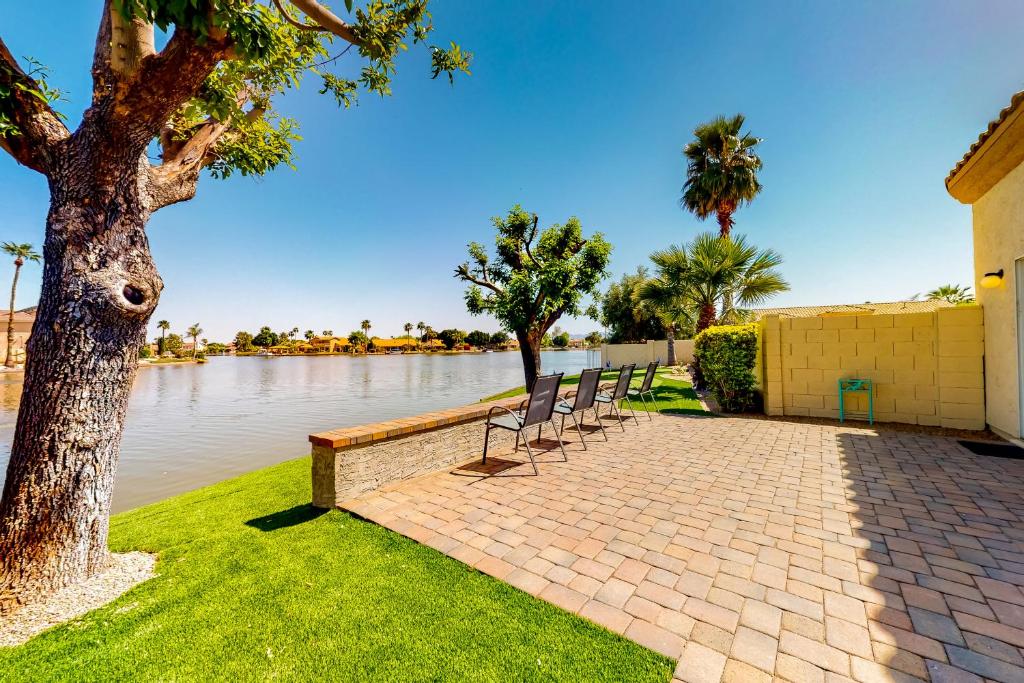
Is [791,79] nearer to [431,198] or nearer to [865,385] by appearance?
[865,385]

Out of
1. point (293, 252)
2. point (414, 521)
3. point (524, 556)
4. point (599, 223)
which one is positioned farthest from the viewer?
point (293, 252)

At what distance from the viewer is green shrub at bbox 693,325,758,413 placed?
8.22 metres

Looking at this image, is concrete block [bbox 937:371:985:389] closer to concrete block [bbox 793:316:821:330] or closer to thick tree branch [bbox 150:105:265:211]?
concrete block [bbox 793:316:821:330]

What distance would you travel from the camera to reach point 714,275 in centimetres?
1278

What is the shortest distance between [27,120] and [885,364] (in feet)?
35.9

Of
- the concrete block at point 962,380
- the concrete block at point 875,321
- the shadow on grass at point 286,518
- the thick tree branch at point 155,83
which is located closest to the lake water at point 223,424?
the shadow on grass at point 286,518

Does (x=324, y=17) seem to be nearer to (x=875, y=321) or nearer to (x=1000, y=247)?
(x=1000, y=247)

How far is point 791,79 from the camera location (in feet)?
29.1

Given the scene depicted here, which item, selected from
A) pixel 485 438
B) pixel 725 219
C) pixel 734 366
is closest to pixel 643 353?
pixel 725 219

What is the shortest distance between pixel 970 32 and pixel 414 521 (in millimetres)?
11351

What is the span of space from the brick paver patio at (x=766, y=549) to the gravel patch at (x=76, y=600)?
4.74 ft

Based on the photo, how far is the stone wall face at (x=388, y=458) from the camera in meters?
3.46

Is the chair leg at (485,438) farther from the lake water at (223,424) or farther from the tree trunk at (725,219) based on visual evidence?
the tree trunk at (725,219)

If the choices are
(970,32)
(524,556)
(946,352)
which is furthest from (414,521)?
(970,32)
